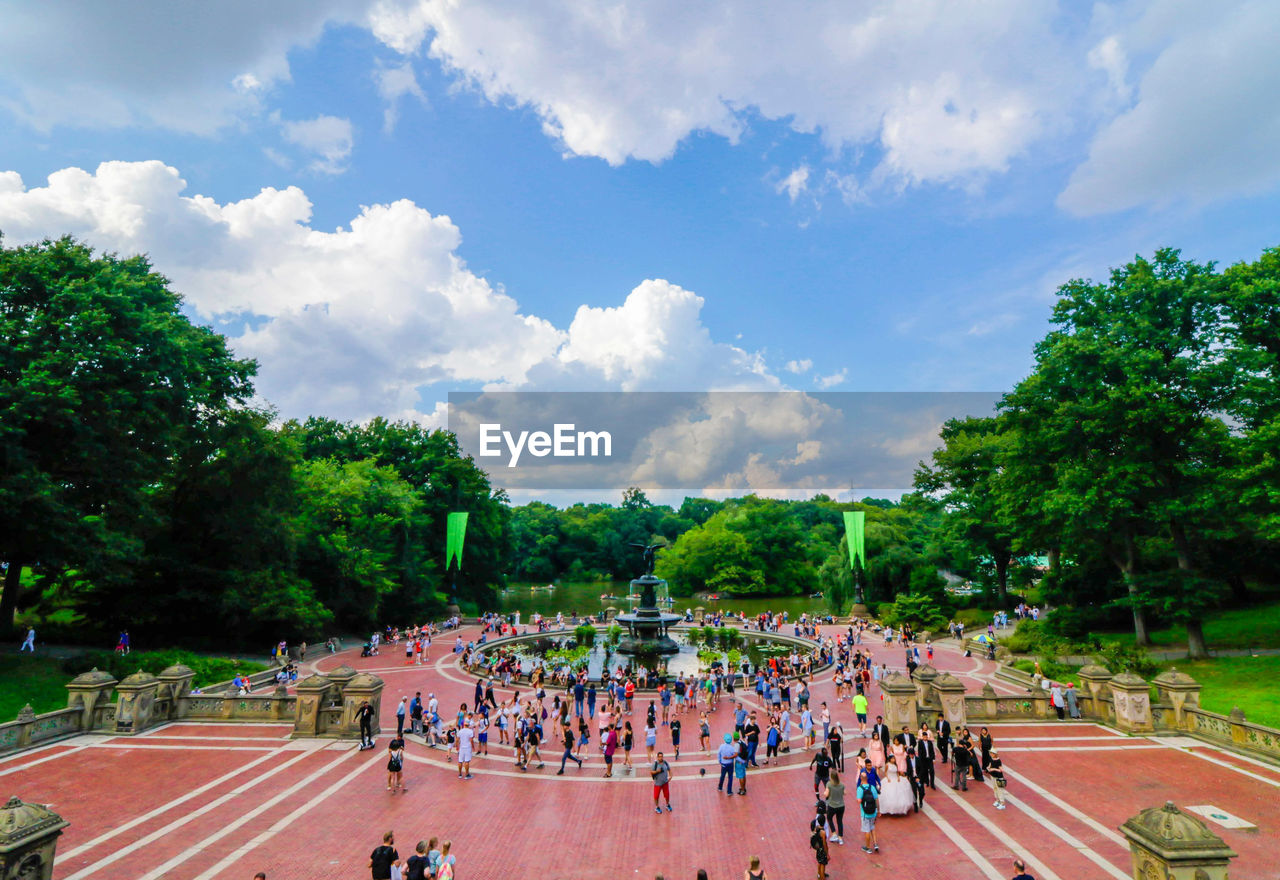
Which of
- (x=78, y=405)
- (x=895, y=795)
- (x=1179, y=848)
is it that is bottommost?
(x=895, y=795)

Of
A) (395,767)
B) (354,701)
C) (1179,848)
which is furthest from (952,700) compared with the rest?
(354,701)

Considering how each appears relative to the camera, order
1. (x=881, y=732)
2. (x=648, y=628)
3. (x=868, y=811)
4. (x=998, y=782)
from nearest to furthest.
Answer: (x=868, y=811) < (x=998, y=782) < (x=881, y=732) < (x=648, y=628)

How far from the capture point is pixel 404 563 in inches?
1854

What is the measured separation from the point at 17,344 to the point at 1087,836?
3423cm

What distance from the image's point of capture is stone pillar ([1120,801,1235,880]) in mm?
8211

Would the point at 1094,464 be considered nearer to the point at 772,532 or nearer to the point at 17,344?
the point at 17,344

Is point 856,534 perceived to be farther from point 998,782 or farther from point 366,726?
point 366,726

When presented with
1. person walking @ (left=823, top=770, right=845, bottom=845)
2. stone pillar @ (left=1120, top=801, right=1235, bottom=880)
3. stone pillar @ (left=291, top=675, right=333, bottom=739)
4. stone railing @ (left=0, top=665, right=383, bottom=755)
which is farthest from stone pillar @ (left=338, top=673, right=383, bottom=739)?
stone pillar @ (left=1120, top=801, right=1235, bottom=880)

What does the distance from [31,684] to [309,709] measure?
40.4ft

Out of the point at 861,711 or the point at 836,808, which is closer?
the point at 836,808

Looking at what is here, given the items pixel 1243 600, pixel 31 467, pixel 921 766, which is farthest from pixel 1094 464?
pixel 31 467

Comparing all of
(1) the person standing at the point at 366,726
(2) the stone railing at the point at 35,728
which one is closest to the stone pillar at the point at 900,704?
(1) the person standing at the point at 366,726

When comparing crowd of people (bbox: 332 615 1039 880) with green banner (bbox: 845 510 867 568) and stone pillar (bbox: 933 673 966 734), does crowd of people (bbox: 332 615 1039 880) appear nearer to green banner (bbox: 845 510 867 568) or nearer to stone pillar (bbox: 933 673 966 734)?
stone pillar (bbox: 933 673 966 734)

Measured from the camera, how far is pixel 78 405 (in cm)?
2264
